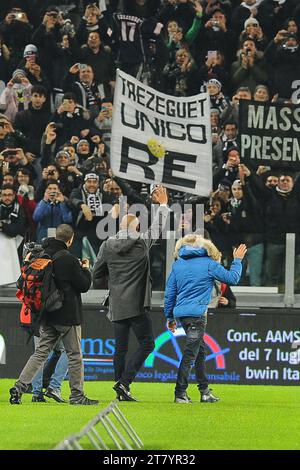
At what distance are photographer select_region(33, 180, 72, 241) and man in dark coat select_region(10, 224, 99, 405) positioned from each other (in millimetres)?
5177

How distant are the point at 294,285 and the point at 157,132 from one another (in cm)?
341

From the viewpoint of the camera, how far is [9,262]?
676 inches

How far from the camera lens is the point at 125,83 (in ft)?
60.7

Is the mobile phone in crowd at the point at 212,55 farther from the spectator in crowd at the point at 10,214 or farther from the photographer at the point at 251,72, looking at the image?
the spectator in crowd at the point at 10,214

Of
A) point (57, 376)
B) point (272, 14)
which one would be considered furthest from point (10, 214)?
point (272, 14)

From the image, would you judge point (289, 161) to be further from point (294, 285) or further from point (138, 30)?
point (138, 30)

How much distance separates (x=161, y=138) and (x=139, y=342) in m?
5.94

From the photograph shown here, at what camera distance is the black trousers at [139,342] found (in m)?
12.9

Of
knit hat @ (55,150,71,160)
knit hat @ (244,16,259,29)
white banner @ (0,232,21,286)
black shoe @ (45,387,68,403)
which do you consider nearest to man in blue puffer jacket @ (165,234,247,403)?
black shoe @ (45,387,68,403)

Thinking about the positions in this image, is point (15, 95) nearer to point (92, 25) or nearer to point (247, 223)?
point (92, 25)

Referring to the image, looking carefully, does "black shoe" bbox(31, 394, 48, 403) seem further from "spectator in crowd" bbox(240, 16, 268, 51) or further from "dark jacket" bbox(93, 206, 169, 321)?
"spectator in crowd" bbox(240, 16, 268, 51)

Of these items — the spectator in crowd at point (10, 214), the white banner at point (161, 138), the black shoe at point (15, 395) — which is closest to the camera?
the black shoe at point (15, 395)

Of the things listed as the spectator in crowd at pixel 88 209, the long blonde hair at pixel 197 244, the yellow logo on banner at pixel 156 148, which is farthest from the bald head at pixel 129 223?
the yellow logo on banner at pixel 156 148

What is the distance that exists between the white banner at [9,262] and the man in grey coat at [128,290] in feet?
13.3
